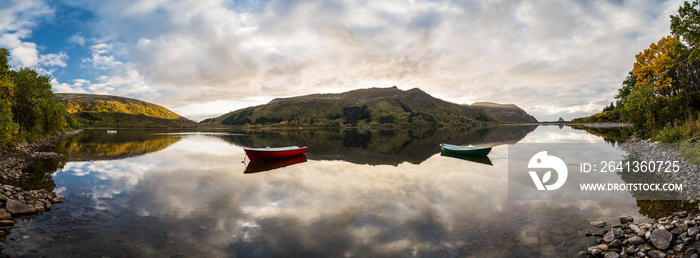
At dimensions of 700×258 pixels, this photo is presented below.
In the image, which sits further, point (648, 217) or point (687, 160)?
point (687, 160)

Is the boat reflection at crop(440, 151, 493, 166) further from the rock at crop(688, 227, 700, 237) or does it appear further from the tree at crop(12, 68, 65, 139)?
the tree at crop(12, 68, 65, 139)

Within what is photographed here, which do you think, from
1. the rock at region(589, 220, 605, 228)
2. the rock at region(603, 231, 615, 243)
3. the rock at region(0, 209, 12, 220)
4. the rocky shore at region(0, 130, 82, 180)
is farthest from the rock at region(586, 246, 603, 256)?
the rocky shore at region(0, 130, 82, 180)

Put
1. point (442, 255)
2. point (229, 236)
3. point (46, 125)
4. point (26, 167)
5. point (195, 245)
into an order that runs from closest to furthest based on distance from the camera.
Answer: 1. point (442, 255)
2. point (195, 245)
3. point (229, 236)
4. point (26, 167)
5. point (46, 125)

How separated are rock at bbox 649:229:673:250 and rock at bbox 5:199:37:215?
1086 inches

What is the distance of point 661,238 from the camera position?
971 centimetres

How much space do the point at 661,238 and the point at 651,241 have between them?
0.28 metres

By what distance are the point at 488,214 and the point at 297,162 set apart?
84.4ft

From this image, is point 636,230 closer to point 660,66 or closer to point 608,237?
point 608,237

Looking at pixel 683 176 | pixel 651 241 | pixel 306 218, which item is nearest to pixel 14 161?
pixel 306 218

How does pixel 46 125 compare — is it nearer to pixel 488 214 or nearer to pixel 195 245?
pixel 195 245

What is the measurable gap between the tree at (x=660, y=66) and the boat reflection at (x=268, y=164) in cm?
5871

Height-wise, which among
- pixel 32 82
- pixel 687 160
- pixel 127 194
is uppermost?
pixel 32 82

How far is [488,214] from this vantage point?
15.5m

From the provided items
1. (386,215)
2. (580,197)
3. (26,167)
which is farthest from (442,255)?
(26,167)
